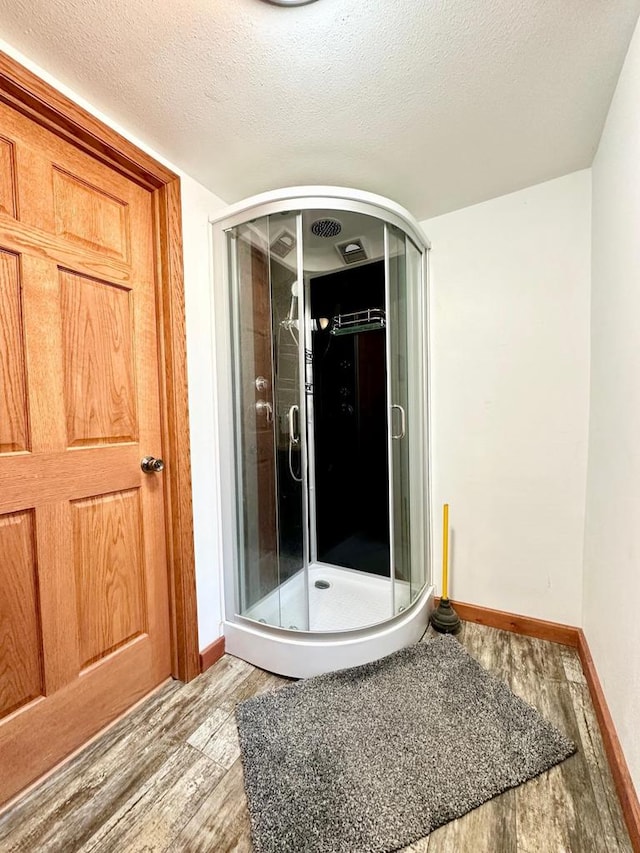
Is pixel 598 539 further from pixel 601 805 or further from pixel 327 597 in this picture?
pixel 327 597

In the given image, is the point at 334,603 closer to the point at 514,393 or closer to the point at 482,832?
the point at 482,832

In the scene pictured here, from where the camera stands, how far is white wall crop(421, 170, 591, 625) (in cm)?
164

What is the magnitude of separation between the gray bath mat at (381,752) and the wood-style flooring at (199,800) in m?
0.05

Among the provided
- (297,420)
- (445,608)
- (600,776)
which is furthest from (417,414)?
(600,776)

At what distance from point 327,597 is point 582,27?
8.18 feet

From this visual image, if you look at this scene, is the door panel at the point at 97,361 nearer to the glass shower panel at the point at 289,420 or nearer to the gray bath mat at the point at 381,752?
the glass shower panel at the point at 289,420

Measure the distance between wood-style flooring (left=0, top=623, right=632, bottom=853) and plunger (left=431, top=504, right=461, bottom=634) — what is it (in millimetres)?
413

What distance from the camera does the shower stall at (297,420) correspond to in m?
1.55

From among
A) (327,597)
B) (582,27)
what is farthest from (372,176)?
(327,597)

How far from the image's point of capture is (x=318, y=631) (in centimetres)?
153

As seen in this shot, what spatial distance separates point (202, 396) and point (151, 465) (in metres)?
0.38

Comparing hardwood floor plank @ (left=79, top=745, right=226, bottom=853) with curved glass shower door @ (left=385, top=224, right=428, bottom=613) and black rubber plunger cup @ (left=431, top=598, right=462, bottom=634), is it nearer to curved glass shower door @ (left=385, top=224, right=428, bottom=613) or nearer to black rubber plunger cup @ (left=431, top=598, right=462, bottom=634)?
curved glass shower door @ (left=385, top=224, right=428, bottom=613)

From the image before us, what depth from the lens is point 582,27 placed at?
3.21 ft

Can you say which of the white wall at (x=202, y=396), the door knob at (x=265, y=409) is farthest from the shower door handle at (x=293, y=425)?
the white wall at (x=202, y=396)
